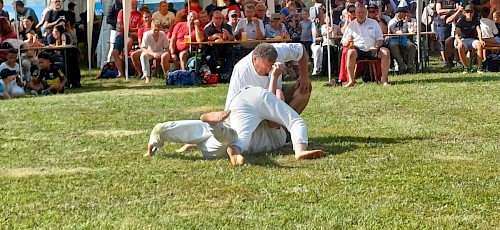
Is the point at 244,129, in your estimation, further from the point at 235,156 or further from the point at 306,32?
the point at 306,32

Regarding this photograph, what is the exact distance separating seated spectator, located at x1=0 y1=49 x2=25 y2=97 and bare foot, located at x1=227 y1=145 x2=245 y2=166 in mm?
6865

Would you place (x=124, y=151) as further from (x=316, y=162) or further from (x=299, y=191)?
(x=299, y=191)

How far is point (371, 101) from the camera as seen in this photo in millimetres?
10398

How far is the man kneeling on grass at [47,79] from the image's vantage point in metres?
13.3

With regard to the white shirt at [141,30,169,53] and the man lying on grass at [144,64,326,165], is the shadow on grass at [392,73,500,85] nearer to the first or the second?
the white shirt at [141,30,169,53]

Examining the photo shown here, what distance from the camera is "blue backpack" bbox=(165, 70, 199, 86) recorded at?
1380cm

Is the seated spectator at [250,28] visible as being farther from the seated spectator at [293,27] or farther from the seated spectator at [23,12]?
the seated spectator at [23,12]

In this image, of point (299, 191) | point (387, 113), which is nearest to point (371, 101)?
point (387, 113)

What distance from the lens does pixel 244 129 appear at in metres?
6.61

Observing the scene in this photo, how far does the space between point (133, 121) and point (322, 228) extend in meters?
4.89

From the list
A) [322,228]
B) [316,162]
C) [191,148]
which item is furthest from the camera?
[191,148]

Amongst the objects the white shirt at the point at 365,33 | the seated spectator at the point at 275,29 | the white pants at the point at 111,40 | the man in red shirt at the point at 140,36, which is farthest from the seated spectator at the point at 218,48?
the white pants at the point at 111,40

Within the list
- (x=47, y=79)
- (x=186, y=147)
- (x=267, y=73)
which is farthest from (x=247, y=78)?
(x=47, y=79)

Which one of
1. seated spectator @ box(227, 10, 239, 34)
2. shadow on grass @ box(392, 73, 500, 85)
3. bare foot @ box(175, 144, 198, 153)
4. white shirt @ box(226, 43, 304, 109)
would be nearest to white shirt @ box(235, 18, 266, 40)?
seated spectator @ box(227, 10, 239, 34)
